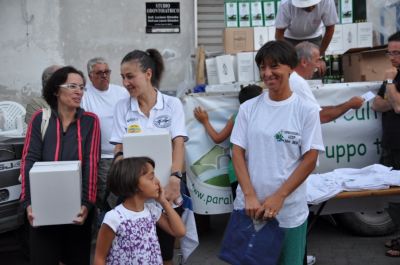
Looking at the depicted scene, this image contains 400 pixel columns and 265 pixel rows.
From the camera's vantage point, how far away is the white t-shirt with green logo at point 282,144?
3.00m

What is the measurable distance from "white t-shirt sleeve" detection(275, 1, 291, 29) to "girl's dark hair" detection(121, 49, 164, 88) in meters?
2.25

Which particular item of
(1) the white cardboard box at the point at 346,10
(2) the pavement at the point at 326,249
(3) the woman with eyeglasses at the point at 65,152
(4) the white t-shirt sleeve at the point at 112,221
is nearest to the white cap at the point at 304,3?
(2) the pavement at the point at 326,249

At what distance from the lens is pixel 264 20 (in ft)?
28.4

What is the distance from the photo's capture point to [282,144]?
2994mm

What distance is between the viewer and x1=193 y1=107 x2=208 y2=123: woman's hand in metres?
4.82

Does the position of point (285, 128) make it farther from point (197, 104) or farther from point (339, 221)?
point (339, 221)

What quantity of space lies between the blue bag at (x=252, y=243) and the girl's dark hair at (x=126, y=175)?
2.06 ft

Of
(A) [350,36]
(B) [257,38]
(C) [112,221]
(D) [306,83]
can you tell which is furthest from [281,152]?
(A) [350,36]

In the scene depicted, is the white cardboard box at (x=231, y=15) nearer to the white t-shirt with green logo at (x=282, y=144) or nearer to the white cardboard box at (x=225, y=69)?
the white cardboard box at (x=225, y=69)

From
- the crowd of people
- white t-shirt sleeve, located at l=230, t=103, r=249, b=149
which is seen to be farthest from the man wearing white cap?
white t-shirt sleeve, located at l=230, t=103, r=249, b=149

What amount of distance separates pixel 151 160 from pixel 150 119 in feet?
1.50

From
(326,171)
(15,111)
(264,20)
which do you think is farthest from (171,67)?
(326,171)

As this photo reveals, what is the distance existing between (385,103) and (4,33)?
22.9ft

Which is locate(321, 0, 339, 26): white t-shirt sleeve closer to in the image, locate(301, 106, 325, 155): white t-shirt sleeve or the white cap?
the white cap
